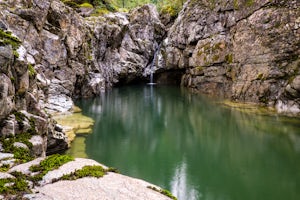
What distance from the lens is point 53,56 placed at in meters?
42.0

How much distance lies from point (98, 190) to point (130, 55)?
6446 cm

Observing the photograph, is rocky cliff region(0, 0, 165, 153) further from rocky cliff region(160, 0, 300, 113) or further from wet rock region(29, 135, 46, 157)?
rocky cliff region(160, 0, 300, 113)

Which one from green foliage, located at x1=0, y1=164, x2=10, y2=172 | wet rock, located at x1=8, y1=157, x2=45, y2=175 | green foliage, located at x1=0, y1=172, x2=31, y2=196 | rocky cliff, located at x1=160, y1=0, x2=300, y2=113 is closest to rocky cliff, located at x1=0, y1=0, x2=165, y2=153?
green foliage, located at x1=0, y1=164, x2=10, y2=172

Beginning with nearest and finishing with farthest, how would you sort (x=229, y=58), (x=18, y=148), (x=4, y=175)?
(x=4, y=175)
(x=18, y=148)
(x=229, y=58)

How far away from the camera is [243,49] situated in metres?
47.0

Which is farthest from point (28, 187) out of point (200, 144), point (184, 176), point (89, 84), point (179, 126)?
point (89, 84)

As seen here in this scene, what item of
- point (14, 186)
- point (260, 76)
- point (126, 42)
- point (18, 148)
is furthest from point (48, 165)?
point (126, 42)

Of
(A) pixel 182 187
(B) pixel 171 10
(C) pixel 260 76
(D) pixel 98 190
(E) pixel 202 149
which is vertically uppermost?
(B) pixel 171 10

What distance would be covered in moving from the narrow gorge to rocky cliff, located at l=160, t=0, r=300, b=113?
139 mm

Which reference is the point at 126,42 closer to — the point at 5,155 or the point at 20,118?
the point at 20,118

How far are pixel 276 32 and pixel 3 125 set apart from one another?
1552 inches

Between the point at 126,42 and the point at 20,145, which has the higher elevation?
the point at 126,42

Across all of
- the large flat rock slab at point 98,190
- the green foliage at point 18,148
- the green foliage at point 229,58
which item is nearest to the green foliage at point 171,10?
the green foliage at point 229,58

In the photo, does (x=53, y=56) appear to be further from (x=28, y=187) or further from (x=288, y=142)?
(x=28, y=187)
